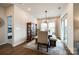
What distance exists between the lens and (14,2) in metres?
2.19

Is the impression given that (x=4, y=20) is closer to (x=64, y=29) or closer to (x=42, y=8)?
(x=42, y=8)

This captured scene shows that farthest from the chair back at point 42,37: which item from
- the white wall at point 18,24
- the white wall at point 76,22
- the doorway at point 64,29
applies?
the white wall at point 76,22

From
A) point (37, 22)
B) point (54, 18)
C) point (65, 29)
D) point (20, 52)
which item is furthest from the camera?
point (65, 29)

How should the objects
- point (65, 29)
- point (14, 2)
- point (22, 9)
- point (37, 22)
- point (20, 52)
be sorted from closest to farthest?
point (14, 2)
point (20, 52)
point (22, 9)
point (37, 22)
point (65, 29)

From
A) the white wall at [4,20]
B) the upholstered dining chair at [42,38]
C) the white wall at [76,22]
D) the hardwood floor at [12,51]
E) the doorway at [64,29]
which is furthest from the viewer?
the upholstered dining chair at [42,38]

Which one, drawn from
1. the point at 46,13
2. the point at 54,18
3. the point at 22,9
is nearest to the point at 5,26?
the point at 22,9

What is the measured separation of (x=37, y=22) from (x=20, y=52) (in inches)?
48.8

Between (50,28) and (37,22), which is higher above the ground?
(37,22)

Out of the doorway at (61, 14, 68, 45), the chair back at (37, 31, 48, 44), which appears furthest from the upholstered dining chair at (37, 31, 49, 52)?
the doorway at (61, 14, 68, 45)

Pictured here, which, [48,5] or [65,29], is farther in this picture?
[65,29]

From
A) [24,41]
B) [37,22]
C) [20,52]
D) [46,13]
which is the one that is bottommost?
[20,52]

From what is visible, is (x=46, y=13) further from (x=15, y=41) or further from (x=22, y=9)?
(x=15, y=41)

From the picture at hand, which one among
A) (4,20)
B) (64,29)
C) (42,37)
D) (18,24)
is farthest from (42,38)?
(4,20)

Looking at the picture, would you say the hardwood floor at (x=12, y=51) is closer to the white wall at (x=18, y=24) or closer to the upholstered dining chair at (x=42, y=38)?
the white wall at (x=18, y=24)
